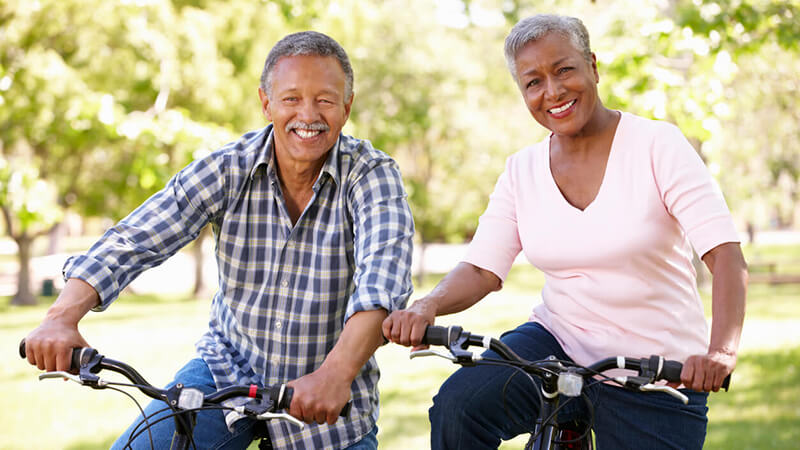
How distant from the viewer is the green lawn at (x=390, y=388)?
656 centimetres

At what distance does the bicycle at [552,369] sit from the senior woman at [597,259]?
141 mm

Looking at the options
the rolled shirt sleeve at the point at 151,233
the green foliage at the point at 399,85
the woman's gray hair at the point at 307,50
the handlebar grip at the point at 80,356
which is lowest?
the handlebar grip at the point at 80,356

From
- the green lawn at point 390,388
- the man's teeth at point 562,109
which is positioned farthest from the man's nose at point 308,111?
the green lawn at point 390,388

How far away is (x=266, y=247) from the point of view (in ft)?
9.83

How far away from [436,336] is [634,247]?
752 mm

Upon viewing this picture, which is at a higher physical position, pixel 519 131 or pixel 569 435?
pixel 519 131

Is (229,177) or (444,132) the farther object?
(444,132)

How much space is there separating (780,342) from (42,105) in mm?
14041

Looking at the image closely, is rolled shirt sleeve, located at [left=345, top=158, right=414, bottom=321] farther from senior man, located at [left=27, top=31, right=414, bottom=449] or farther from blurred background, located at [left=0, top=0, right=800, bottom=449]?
blurred background, located at [left=0, top=0, right=800, bottom=449]

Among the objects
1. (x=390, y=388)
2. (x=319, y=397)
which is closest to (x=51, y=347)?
(x=319, y=397)

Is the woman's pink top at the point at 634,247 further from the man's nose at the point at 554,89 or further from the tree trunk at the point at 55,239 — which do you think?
the tree trunk at the point at 55,239

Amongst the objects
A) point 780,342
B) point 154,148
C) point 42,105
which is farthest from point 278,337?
point 42,105

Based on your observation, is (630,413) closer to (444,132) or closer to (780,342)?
(780,342)

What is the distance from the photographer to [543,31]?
2879mm
